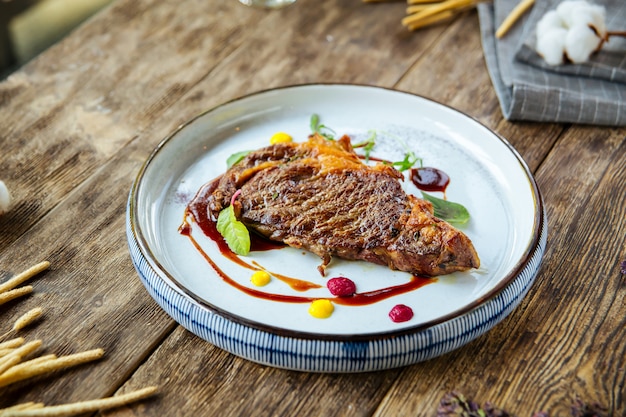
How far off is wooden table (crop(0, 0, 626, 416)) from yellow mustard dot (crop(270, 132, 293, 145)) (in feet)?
2.01

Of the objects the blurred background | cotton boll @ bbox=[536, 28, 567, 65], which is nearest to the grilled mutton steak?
cotton boll @ bbox=[536, 28, 567, 65]

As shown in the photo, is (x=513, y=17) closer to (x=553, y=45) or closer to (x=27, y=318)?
(x=553, y=45)

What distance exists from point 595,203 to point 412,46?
164cm

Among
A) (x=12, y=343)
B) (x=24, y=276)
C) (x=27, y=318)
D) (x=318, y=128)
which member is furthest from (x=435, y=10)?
(x=12, y=343)

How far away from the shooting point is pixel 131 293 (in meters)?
2.82

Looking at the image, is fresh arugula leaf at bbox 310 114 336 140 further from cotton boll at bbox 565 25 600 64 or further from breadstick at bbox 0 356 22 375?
breadstick at bbox 0 356 22 375

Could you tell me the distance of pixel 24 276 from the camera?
2.84 metres

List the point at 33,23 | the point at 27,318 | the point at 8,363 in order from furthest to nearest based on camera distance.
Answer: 1. the point at 33,23
2. the point at 27,318
3. the point at 8,363

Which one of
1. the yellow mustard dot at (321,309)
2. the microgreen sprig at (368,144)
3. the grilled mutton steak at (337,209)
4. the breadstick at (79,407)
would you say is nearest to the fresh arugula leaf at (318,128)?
the microgreen sprig at (368,144)

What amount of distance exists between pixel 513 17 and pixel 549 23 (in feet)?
1.37

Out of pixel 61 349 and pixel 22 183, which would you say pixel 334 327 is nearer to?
pixel 61 349

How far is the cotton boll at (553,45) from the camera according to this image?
3.91 metres

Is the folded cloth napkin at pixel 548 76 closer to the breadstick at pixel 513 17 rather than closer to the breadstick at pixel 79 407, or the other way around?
the breadstick at pixel 513 17

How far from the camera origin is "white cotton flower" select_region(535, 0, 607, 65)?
151 inches
